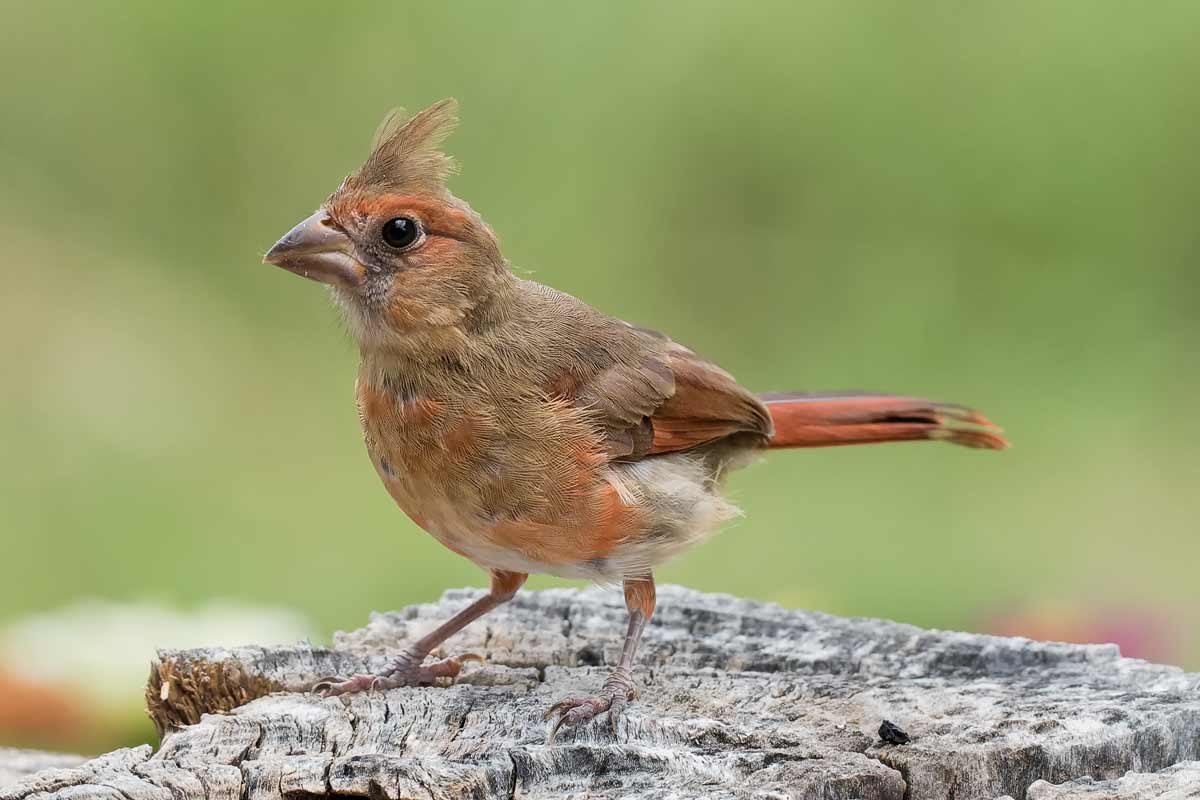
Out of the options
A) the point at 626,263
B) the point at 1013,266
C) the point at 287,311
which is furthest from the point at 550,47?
the point at 1013,266

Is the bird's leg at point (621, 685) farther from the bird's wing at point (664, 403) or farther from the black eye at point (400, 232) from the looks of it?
the black eye at point (400, 232)

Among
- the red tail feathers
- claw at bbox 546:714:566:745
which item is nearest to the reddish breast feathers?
claw at bbox 546:714:566:745

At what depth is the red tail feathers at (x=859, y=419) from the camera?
437 centimetres

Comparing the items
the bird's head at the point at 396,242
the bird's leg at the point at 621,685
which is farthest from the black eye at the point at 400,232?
the bird's leg at the point at 621,685

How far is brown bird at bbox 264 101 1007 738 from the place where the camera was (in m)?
3.64

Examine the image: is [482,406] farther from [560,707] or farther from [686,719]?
[686,719]

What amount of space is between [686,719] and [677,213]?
194 inches

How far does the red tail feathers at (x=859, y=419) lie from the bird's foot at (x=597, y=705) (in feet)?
3.26

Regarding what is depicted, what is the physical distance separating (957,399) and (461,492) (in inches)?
178

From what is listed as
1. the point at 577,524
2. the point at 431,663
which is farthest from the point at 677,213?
the point at 577,524

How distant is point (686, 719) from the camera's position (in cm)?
345

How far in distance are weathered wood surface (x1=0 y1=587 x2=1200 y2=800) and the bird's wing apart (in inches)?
21.1

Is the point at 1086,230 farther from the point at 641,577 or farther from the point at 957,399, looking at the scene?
the point at 641,577

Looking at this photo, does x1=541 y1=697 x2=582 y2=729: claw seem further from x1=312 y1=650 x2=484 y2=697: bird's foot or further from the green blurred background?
the green blurred background
